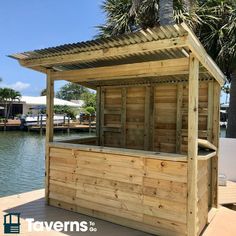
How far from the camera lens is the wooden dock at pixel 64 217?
361cm

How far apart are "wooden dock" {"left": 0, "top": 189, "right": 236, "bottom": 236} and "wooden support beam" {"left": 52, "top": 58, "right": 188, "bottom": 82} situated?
6.55 ft

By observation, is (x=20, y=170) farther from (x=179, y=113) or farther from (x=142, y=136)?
(x=179, y=113)

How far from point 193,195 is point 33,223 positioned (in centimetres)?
208

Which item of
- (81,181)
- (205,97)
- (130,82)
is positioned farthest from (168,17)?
(81,181)

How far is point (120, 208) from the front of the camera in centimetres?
388

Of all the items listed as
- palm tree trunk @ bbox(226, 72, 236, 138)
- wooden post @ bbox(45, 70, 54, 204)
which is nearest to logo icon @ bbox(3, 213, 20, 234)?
wooden post @ bbox(45, 70, 54, 204)

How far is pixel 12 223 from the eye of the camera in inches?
149

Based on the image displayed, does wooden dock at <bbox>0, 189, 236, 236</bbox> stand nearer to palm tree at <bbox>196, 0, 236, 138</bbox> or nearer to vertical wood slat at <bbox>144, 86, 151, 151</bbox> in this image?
vertical wood slat at <bbox>144, 86, 151, 151</bbox>

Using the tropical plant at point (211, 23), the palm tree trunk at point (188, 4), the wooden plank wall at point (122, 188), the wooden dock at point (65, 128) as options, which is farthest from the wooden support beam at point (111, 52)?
the wooden dock at point (65, 128)

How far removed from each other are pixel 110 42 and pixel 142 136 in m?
2.25

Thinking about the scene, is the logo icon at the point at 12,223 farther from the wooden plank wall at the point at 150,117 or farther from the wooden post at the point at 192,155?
the wooden plank wall at the point at 150,117

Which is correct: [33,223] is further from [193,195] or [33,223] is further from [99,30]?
[99,30]

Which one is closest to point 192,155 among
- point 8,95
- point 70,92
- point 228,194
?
point 228,194

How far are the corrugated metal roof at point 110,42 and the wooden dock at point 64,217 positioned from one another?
7.38ft
